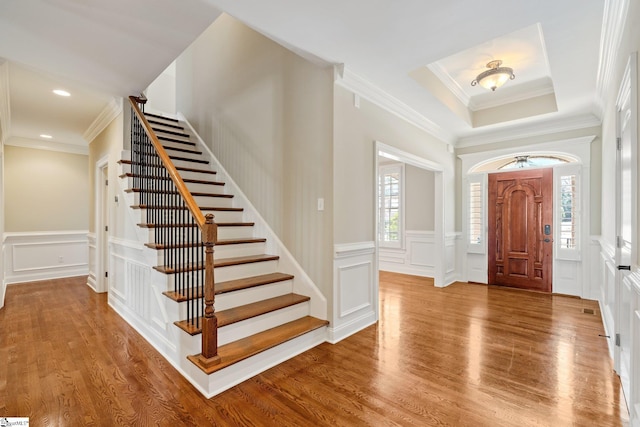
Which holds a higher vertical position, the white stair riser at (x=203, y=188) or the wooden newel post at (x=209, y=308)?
the white stair riser at (x=203, y=188)

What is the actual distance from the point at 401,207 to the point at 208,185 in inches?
160

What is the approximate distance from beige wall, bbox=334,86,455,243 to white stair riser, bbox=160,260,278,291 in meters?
0.91

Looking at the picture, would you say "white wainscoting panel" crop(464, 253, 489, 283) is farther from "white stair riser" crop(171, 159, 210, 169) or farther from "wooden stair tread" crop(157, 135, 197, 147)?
"wooden stair tread" crop(157, 135, 197, 147)

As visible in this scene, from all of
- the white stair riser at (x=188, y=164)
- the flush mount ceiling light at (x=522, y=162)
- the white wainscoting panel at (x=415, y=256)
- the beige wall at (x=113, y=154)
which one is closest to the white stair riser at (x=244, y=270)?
the beige wall at (x=113, y=154)

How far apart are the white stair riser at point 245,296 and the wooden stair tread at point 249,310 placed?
0.04 m

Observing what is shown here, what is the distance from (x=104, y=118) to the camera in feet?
14.8

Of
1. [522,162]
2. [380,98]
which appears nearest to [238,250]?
[380,98]

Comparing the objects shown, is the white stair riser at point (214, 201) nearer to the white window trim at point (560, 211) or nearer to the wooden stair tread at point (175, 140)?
the wooden stair tread at point (175, 140)

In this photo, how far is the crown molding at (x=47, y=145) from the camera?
5.69 metres

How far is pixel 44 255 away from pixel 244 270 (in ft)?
17.4

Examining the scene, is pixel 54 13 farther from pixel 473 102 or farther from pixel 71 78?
pixel 473 102

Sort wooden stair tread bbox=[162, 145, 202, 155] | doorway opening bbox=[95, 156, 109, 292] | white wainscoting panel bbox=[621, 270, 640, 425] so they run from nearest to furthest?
white wainscoting panel bbox=[621, 270, 640, 425]
wooden stair tread bbox=[162, 145, 202, 155]
doorway opening bbox=[95, 156, 109, 292]

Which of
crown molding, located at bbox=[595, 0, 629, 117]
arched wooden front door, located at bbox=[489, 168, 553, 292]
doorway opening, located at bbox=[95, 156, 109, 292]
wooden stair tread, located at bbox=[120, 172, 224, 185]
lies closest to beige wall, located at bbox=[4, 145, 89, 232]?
doorway opening, located at bbox=[95, 156, 109, 292]

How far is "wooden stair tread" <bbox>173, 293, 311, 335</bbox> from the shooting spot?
2375mm
